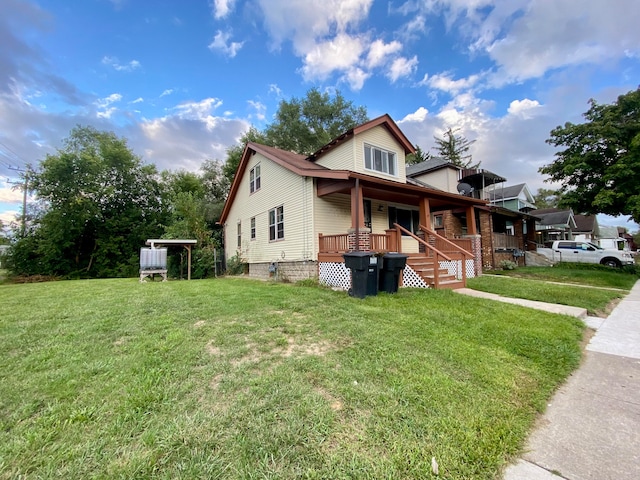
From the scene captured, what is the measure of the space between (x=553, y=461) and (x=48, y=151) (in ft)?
90.5

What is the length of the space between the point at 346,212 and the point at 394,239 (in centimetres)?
272

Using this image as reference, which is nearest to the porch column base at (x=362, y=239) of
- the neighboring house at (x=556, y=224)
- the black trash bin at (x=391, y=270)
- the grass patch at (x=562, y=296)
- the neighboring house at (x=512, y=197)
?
the black trash bin at (x=391, y=270)

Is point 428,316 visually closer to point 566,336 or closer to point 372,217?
point 566,336

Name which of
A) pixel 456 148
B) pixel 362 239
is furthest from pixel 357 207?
pixel 456 148

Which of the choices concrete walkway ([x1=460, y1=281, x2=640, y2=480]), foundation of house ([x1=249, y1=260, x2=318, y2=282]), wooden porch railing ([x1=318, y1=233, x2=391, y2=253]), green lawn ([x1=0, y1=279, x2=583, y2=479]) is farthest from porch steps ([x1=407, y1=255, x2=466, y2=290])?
concrete walkway ([x1=460, y1=281, x2=640, y2=480])

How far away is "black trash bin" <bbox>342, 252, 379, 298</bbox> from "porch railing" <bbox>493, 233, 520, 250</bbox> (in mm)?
13605

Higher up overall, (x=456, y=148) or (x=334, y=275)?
(x=456, y=148)

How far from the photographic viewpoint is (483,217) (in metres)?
16.7

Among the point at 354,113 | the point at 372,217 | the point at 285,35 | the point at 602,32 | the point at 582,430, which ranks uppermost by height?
the point at 354,113

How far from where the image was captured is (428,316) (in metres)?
5.06

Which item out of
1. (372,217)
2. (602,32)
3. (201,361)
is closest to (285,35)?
(372,217)

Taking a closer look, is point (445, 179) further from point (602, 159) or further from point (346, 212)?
point (346, 212)

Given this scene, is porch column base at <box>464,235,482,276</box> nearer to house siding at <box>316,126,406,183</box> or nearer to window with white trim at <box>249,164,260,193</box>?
house siding at <box>316,126,406,183</box>

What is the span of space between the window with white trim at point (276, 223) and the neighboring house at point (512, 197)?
2031cm
